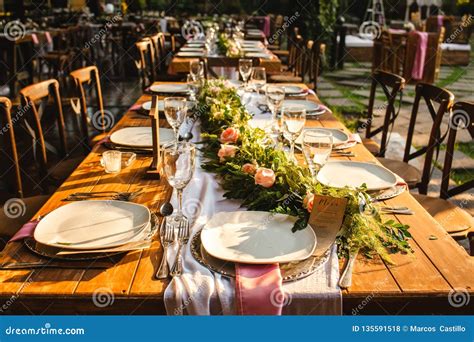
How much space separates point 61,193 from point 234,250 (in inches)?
25.3

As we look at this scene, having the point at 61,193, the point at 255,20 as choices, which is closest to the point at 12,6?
the point at 255,20

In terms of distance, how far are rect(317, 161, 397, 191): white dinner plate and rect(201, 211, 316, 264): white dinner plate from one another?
35cm

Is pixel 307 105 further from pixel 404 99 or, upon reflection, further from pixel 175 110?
pixel 404 99

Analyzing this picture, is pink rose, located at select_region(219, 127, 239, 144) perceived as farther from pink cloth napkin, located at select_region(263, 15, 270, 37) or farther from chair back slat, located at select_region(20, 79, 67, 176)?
pink cloth napkin, located at select_region(263, 15, 270, 37)

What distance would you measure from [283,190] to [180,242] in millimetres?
325

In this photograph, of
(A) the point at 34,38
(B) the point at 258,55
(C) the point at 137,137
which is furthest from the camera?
(A) the point at 34,38

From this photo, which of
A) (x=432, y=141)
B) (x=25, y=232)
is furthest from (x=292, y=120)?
(x=432, y=141)

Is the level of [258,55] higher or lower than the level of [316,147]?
lower

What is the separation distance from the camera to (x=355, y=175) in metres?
1.57

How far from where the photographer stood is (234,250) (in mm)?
1087

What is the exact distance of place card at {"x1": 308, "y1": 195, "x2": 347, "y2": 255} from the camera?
3.72ft

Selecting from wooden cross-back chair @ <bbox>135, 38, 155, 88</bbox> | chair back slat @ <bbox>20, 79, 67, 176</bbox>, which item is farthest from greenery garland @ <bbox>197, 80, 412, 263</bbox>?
wooden cross-back chair @ <bbox>135, 38, 155, 88</bbox>
